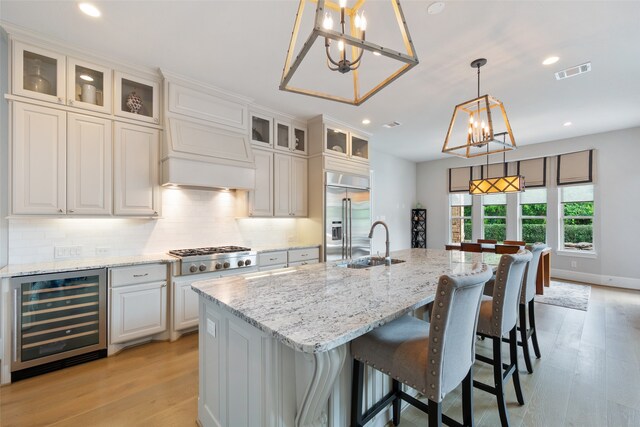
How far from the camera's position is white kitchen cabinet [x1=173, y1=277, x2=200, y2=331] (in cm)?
297

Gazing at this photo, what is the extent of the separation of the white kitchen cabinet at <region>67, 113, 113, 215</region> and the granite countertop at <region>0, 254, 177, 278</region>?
1.58 ft

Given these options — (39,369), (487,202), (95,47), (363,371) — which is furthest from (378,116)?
(39,369)

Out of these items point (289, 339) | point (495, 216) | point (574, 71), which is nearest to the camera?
point (289, 339)

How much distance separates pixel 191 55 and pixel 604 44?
3.85 metres

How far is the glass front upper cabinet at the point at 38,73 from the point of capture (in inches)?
93.2

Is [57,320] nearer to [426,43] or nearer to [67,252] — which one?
[67,252]

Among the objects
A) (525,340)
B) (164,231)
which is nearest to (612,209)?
(525,340)

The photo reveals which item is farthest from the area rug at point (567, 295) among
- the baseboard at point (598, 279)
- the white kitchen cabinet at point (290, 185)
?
the white kitchen cabinet at point (290, 185)

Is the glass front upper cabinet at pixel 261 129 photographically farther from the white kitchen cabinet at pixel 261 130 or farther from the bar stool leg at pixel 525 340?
the bar stool leg at pixel 525 340

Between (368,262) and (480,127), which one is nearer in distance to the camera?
(368,262)

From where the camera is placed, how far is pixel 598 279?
17.3ft

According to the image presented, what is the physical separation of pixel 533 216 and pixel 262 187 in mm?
5863

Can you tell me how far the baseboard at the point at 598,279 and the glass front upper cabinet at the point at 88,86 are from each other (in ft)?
26.2

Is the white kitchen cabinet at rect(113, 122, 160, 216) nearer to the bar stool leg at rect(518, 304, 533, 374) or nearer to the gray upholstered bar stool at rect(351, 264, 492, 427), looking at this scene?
the gray upholstered bar stool at rect(351, 264, 492, 427)
